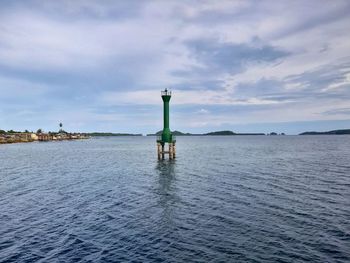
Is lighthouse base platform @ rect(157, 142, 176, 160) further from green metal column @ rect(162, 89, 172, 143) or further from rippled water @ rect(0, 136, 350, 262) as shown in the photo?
rippled water @ rect(0, 136, 350, 262)

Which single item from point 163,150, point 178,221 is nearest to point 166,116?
point 163,150

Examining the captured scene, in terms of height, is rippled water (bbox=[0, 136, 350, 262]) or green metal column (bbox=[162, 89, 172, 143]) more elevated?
green metal column (bbox=[162, 89, 172, 143])

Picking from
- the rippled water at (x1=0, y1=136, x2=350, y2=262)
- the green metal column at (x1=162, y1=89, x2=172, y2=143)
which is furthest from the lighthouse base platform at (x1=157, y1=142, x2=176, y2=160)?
the rippled water at (x1=0, y1=136, x2=350, y2=262)

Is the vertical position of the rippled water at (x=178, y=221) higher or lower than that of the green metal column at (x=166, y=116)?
lower

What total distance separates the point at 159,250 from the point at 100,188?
22306 millimetres

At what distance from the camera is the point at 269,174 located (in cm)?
4959

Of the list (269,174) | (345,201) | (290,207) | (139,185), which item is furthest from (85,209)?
(269,174)

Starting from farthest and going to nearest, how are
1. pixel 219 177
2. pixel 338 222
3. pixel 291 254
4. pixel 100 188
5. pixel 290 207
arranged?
pixel 219 177, pixel 100 188, pixel 290 207, pixel 338 222, pixel 291 254

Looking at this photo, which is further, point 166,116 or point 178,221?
point 166,116

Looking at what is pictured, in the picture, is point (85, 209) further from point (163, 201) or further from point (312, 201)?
point (312, 201)

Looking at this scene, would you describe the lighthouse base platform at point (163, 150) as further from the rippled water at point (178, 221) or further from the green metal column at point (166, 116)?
the rippled water at point (178, 221)

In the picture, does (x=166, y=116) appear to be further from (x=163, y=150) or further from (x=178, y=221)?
(x=178, y=221)

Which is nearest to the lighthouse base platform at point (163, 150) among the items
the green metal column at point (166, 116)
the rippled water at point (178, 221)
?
the green metal column at point (166, 116)

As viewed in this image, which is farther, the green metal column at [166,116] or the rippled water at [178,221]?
the green metal column at [166,116]
